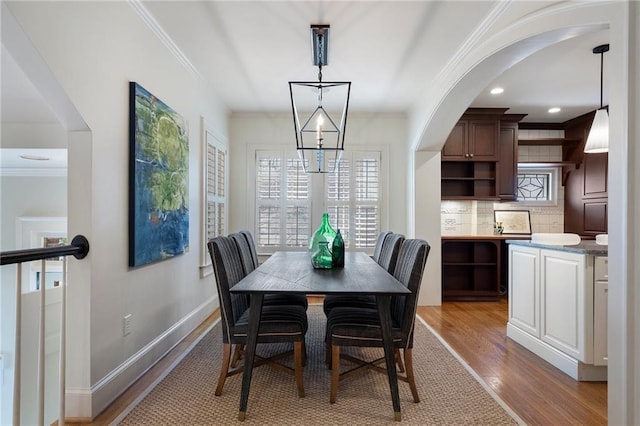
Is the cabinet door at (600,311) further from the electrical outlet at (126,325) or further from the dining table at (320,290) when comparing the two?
the electrical outlet at (126,325)

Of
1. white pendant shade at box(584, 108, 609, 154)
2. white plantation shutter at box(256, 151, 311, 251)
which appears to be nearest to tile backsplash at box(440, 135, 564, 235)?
white pendant shade at box(584, 108, 609, 154)

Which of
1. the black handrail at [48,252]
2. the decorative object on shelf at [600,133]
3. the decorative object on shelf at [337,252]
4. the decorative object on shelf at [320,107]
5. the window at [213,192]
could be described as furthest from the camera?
the window at [213,192]

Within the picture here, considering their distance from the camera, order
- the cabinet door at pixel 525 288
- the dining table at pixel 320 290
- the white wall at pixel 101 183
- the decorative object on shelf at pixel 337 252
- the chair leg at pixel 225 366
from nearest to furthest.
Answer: the white wall at pixel 101 183
the dining table at pixel 320 290
the chair leg at pixel 225 366
the decorative object on shelf at pixel 337 252
the cabinet door at pixel 525 288

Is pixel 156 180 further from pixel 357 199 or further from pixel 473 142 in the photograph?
pixel 473 142

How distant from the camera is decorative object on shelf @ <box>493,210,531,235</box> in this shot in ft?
16.1

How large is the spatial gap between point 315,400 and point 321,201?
301 cm

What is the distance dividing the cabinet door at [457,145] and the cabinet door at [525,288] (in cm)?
178

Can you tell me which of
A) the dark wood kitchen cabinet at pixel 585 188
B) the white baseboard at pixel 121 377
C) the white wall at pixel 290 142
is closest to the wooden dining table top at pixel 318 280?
the white baseboard at pixel 121 377

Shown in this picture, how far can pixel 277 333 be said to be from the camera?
201 cm

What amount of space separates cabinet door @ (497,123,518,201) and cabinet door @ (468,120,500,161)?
131mm

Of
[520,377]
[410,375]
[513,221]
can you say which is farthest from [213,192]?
[513,221]

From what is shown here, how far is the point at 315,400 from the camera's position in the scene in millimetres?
2027

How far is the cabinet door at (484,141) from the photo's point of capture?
4543 millimetres

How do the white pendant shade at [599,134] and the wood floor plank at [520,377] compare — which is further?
the white pendant shade at [599,134]
